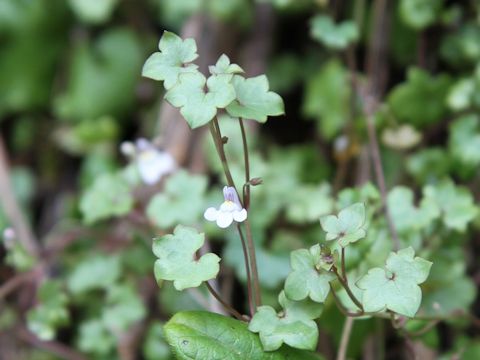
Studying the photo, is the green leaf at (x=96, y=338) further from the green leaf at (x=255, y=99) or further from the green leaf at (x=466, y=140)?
the green leaf at (x=466, y=140)

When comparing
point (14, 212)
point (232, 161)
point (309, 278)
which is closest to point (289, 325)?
point (309, 278)

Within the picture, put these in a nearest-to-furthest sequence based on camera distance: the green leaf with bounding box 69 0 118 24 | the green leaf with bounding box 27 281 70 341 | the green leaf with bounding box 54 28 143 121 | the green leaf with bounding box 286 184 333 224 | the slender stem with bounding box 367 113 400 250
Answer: the slender stem with bounding box 367 113 400 250, the green leaf with bounding box 27 281 70 341, the green leaf with bounding box 286 184 333 224, the green leaf with bounding box 69 0 118 24, the green leaf with bounding box 54 28 143 121

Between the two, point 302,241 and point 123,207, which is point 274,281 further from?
point 123,207

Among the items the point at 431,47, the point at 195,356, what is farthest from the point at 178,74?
the point at 431,47

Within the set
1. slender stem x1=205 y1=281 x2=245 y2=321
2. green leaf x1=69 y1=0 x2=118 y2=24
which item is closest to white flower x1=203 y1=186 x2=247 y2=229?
slender stem x1=205 y1=281 x2=245 y2=321

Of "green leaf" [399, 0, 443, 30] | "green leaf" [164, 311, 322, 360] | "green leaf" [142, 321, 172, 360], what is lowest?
"green leaf" [164, 311, 322, 360]

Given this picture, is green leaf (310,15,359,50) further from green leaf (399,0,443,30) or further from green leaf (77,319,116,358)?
green leaf (77,319,116,358)
